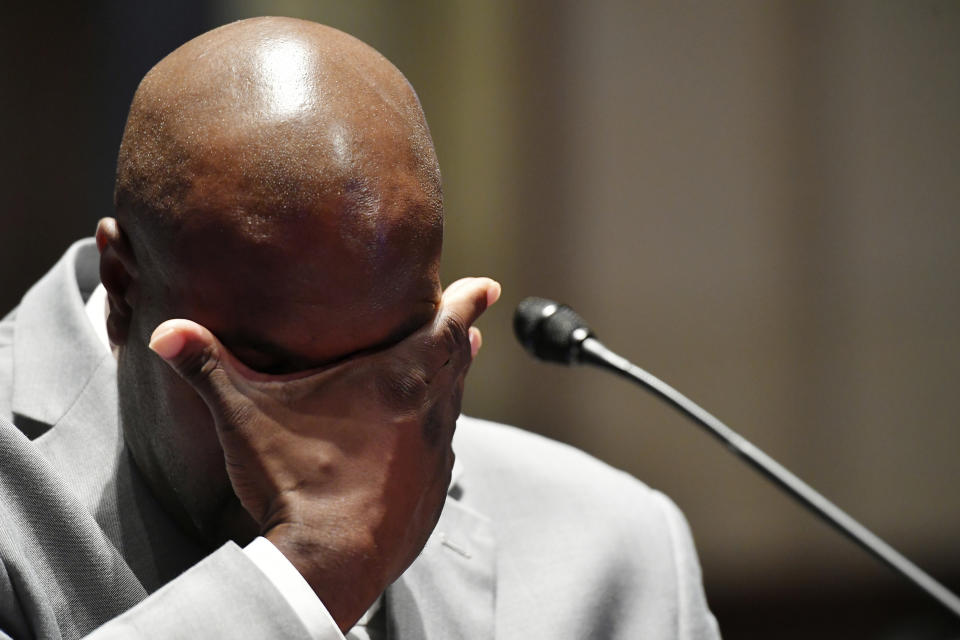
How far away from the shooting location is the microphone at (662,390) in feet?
4.39

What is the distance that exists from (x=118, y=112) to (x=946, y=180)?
2.48 m

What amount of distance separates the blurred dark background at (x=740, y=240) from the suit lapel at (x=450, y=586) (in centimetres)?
196

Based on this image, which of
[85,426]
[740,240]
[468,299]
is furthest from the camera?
[740,240]

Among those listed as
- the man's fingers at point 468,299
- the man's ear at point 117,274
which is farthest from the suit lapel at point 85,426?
the man's fingers at point 468,299

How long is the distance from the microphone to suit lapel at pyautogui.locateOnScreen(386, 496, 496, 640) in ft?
0.80

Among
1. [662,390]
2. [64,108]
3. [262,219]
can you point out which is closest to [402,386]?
[262,219]

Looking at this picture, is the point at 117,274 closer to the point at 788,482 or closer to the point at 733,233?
the point at 788,482

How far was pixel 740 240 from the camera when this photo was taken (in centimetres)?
355

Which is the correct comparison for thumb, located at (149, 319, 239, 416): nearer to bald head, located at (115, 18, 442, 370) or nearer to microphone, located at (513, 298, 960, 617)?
bald head, located at (115, 18, 442, 370)

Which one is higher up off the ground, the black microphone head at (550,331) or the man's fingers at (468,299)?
the man's fingers at (468,299)

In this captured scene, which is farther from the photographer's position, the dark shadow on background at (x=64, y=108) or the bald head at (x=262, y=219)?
the dark shadow on background at (x=64, y=108)

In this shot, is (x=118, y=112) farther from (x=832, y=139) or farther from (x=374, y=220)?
(x=832, y=139)

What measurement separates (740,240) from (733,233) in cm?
3

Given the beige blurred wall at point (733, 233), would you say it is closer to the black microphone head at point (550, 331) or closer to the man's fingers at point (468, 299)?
the black microphone head at point (550, 331)
